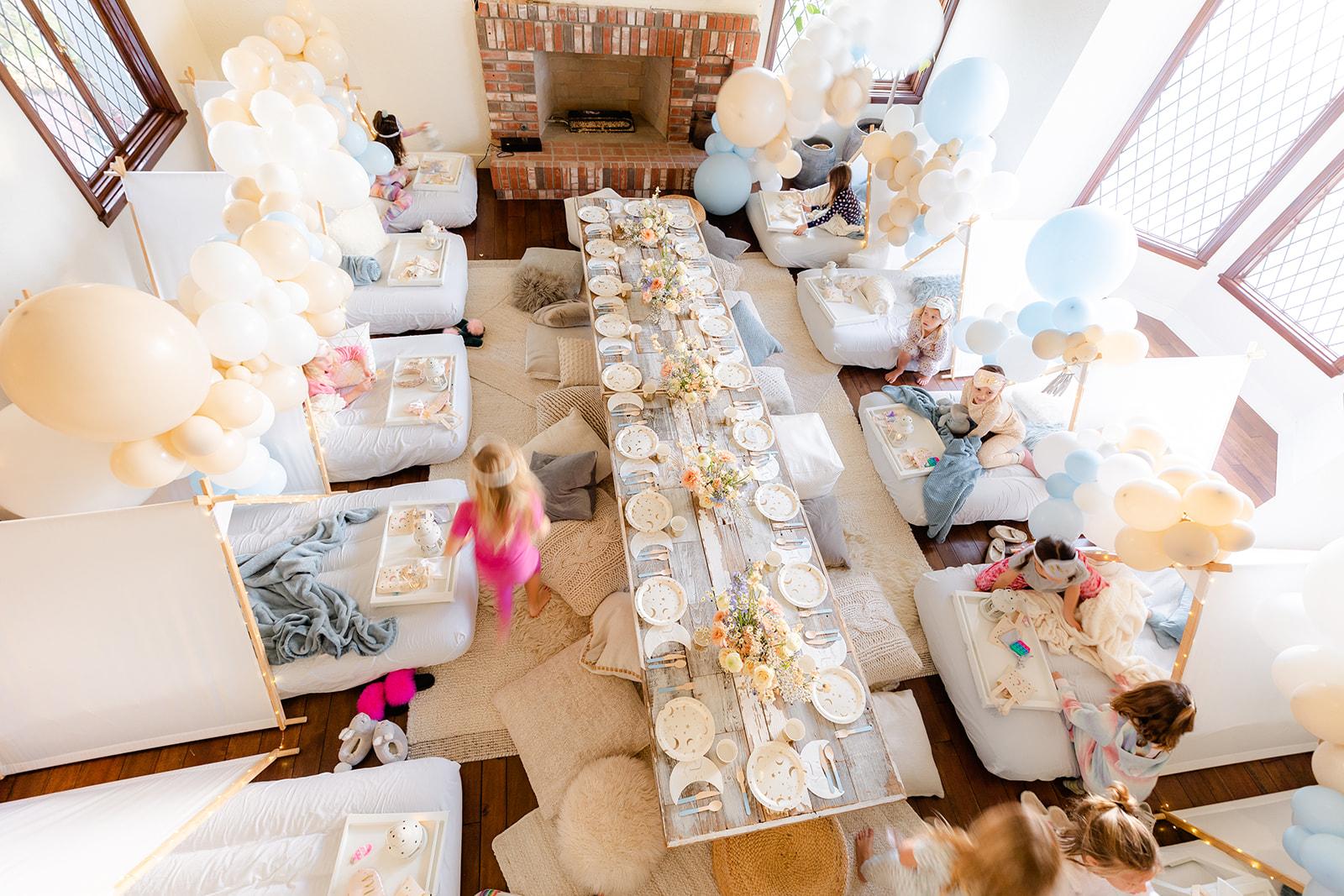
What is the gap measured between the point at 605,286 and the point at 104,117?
9.98 ft

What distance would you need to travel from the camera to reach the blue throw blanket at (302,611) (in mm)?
2844

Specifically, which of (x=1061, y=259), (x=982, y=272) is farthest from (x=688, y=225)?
(x=1061, y=259)

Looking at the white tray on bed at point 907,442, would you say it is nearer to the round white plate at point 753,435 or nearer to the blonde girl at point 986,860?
the round white plate at point 753,435

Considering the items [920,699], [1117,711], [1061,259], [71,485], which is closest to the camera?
[71,485]

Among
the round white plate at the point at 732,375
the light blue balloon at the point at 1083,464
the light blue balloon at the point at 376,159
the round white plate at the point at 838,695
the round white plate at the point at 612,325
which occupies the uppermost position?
the light blue balloon at the point at 376,159

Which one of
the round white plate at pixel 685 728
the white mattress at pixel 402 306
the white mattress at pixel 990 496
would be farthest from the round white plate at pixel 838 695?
the white mattress at pixel 402 306

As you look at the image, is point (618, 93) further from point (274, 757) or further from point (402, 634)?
point (274, 757)

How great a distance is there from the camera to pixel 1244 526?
2545mm

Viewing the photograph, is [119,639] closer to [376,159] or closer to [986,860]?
[986,860]

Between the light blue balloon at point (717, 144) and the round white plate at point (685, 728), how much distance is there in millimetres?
4611

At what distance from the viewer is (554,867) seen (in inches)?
101

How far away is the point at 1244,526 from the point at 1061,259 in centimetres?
154

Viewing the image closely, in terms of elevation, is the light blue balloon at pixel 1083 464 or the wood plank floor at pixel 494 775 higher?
the light blue balloon at pixel 1083 464

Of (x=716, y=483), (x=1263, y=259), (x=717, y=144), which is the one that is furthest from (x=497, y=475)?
(x=1263, y=259)
